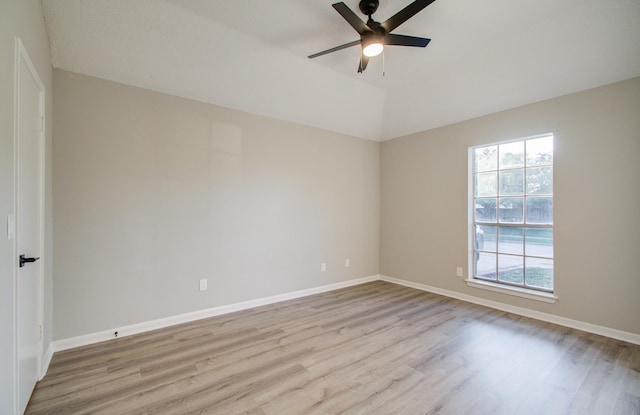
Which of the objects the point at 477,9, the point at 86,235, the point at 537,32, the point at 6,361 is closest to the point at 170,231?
the point at 86,235

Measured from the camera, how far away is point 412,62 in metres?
3.30

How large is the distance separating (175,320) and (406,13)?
3733mm

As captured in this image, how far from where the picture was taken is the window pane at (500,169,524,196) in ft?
12.3

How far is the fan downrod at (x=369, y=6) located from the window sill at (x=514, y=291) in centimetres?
369

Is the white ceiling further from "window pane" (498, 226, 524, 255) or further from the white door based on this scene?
"window pane" (498, 226, 524, 255)

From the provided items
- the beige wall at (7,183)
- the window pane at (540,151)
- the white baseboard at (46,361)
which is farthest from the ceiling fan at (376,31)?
the white baseboard at (46,361)

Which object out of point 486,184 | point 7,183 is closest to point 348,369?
point 7,183

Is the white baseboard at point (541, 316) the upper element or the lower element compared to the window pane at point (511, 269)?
lower

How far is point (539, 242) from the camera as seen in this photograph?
11.7ft

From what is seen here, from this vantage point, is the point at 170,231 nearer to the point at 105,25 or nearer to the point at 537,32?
the point at 105,25

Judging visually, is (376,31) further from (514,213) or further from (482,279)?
(482,279)

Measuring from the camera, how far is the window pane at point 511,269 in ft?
12.2

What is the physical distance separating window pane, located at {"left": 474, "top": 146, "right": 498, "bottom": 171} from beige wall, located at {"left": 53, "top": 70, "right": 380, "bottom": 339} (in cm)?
221

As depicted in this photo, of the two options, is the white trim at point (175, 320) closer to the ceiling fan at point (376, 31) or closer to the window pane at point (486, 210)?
the window pane at point (486, 210)
